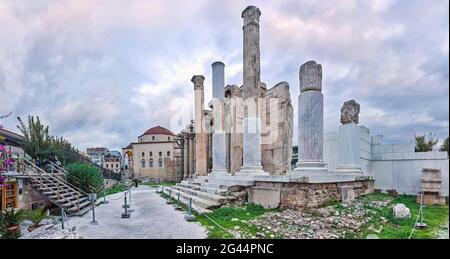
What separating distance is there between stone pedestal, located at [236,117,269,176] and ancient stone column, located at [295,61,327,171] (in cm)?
259

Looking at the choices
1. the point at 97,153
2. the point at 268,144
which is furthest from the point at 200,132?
the point at 97,153

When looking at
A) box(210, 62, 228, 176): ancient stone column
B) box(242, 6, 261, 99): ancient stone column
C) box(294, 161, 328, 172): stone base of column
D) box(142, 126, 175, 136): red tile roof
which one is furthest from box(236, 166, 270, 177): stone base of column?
box(142, 126, 175, 136): red tile roof

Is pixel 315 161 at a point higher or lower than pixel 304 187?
higher

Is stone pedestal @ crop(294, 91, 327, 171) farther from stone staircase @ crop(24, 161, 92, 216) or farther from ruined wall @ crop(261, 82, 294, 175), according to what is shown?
stone staircase @ crop(24, 161, 92, 216)

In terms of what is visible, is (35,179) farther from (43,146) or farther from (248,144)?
(248,144)

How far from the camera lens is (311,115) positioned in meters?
8.69

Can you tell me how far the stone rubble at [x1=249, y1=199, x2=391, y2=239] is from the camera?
18.8ft

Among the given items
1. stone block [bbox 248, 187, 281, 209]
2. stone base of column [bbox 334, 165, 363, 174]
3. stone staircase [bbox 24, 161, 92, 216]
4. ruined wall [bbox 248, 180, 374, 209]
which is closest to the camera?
ruined wall [bbox 248, 180, 374, 209]

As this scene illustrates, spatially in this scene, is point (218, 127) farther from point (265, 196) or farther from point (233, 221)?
point (233, 221)

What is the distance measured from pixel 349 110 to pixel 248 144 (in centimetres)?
415

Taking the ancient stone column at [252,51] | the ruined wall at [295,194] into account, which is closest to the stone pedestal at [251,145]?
the ancient stone column at [252,51]

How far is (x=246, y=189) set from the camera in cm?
977

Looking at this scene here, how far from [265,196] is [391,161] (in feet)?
19.5
